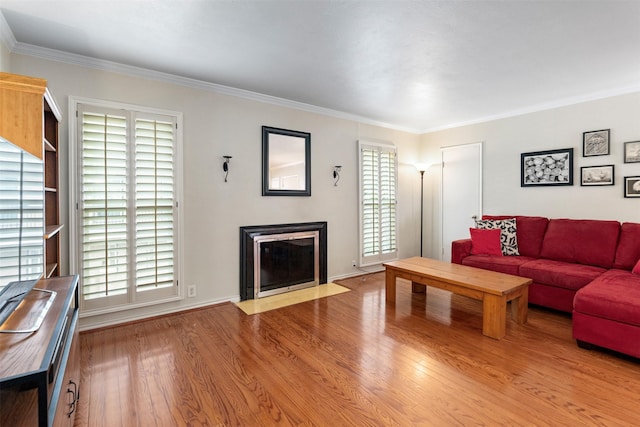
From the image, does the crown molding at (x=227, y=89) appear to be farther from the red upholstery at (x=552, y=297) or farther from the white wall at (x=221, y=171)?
the red upholstery at (x=552, y=297)

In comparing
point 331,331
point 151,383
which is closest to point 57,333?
point 151,383

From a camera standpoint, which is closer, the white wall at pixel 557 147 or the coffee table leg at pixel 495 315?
the coffee table leg at pixel 495 315

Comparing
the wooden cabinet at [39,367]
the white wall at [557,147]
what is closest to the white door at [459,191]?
the white wall at [557,147]

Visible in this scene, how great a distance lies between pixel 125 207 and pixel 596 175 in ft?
17.6

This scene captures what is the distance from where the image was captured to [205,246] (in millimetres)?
3521

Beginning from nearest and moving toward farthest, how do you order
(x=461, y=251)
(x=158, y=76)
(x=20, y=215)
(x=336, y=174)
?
(x=20, y=215)
(x=158, y=76)
(x=461, y=251)
(x=336, y=174)

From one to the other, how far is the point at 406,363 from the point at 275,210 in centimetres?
241

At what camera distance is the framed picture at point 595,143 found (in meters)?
3.75

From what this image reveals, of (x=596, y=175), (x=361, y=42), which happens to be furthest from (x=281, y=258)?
(x=596, y=175)

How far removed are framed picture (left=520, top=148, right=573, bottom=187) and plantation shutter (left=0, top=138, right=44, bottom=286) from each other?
5311 millimetres

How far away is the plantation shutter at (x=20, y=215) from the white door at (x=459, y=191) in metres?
5.28

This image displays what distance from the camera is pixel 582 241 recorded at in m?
3.67

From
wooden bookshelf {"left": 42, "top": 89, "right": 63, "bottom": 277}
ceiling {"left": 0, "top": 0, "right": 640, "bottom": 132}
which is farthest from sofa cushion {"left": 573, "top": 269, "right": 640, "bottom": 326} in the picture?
wooden bookshelf {"left": 42, "top": 89, "right": 63, "bottom": 277}

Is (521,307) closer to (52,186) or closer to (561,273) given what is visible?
(561,273)
